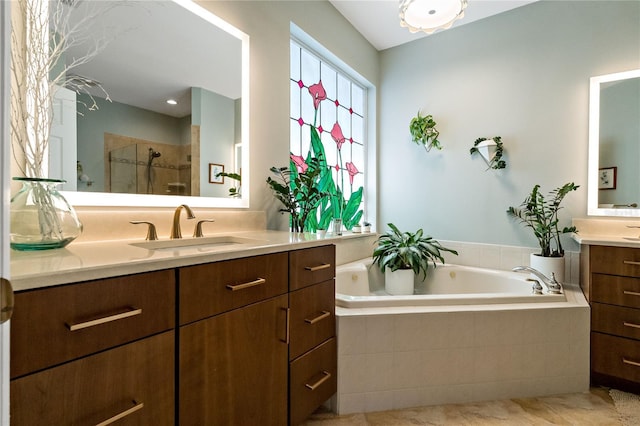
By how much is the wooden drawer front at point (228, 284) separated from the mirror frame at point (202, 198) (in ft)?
2.08

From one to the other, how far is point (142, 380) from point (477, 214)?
273 centimetres

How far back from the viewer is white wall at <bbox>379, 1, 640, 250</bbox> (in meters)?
2.30

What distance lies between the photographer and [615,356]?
1.72 metres

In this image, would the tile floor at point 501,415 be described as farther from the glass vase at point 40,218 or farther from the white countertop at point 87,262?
the glass vase at point 40,218

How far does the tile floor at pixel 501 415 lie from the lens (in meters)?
1.50

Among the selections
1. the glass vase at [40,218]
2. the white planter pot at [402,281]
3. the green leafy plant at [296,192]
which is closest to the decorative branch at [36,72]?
the glass vase at [40,218]

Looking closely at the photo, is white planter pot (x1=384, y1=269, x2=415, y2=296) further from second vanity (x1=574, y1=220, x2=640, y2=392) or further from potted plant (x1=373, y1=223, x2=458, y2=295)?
second vanity (x1=574, y1=220, x2=640, y2=392)

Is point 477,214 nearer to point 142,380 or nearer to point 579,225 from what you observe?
point 579,225

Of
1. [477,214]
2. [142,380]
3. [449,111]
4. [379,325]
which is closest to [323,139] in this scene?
[449,111]

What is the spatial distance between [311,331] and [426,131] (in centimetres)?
227

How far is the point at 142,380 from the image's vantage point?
0.80 m

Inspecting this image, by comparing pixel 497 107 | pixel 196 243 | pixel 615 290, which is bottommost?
pixel 615 290

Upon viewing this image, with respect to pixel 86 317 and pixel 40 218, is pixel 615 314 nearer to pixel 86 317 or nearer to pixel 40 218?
pixel 86 317

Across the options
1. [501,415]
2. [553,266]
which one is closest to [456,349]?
[501,415]
